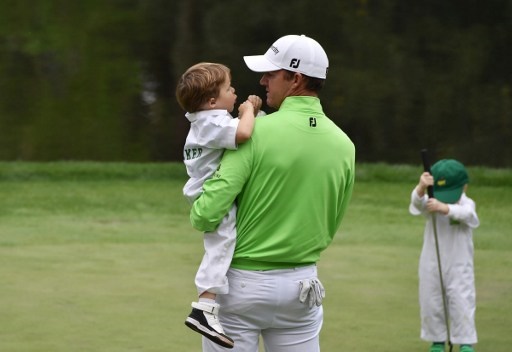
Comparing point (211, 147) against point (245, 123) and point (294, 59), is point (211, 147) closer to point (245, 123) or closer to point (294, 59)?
point (245, 123)

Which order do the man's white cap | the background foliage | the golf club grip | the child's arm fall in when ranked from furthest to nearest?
1. the background foliage
2. the golf club grip
3. the man's white cap
4. the child's arm

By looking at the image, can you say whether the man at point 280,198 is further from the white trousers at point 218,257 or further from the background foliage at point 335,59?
the background foliage at point 335,59

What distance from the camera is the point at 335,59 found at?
14.6m

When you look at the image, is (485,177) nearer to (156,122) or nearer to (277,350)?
(156,122)

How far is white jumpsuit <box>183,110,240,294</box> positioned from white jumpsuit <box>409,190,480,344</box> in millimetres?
2896

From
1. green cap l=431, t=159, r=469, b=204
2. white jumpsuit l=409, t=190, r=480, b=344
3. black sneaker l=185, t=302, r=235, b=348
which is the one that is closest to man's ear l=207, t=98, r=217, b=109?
black sneaker l=185, t=302, r=235, b=348

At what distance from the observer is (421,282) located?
254 inches

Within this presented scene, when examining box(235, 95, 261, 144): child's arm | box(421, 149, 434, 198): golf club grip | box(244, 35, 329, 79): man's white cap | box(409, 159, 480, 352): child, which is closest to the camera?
box(235, 95, 261, 144): child's arm

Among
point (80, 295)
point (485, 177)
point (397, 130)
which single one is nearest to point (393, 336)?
point (80, 295)

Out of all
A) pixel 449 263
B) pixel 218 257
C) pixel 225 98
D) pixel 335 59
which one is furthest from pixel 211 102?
pixel 335 59

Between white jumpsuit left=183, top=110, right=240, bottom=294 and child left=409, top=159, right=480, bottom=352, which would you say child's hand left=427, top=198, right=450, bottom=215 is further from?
white jumpsuit left=183, top=110, right=240, bottom=294

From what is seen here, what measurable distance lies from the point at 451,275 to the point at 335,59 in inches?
334

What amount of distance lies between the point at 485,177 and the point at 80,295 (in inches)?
257

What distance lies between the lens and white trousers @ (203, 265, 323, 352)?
362cm
